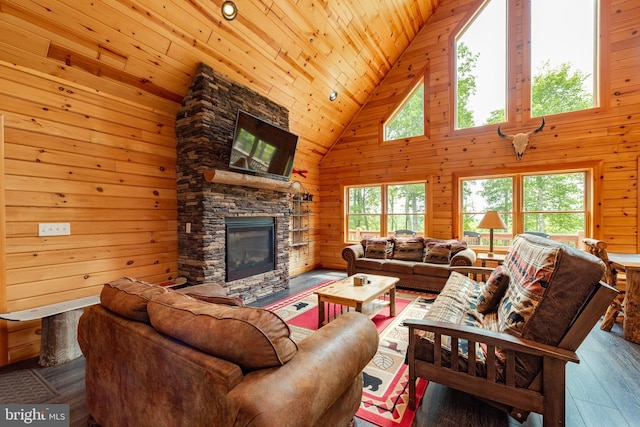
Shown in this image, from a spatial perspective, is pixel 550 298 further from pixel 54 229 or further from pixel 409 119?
pixel 409 119

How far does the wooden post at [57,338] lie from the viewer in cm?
224

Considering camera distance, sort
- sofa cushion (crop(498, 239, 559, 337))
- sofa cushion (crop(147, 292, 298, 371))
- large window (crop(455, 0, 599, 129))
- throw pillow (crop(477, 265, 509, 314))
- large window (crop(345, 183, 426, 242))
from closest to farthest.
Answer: sofa cushion (crop(147, 292, 298, 371)) → sofa cushion (crop(498, 239, 559, 337)) → throw pillow (crop(477, 265, 509, 314)) → large window (crop(455, 0, 599, 129)) → large window (crop(345, 183, 426, 242))

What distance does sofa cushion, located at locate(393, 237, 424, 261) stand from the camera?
4616 mm

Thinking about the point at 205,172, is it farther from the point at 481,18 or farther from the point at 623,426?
the point at 481,18

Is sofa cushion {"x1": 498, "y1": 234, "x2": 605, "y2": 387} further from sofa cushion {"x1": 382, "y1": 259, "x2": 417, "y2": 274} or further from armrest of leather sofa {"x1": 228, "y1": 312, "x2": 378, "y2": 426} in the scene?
sofa cushion {"x1": 382, "y1": 259, "x2": 417, "y2": 274}

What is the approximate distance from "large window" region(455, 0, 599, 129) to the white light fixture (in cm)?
398

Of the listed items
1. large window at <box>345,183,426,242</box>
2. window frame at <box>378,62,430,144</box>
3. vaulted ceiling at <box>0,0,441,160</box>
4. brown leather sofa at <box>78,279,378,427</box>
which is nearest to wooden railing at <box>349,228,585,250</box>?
large window at <box>345,183,426,242</box>

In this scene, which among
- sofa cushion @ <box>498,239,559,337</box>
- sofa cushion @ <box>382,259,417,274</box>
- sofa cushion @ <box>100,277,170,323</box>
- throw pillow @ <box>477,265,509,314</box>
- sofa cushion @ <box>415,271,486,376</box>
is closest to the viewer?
sofa cushion @ <box>100,277,170,323</box>

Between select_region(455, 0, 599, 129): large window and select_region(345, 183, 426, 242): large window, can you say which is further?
select_region(345, 183, 426, 242): large window

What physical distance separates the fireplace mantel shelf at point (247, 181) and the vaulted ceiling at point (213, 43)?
1068 mm

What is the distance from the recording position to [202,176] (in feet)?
10.7

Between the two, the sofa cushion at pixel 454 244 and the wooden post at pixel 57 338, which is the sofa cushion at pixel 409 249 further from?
the wooden post at pixel 57 338

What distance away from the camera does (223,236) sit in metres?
3.52

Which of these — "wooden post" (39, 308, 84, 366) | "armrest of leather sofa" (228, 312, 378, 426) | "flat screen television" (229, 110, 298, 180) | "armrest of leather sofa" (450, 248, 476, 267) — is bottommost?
"wooden post" (39, 308, 84, 366)
